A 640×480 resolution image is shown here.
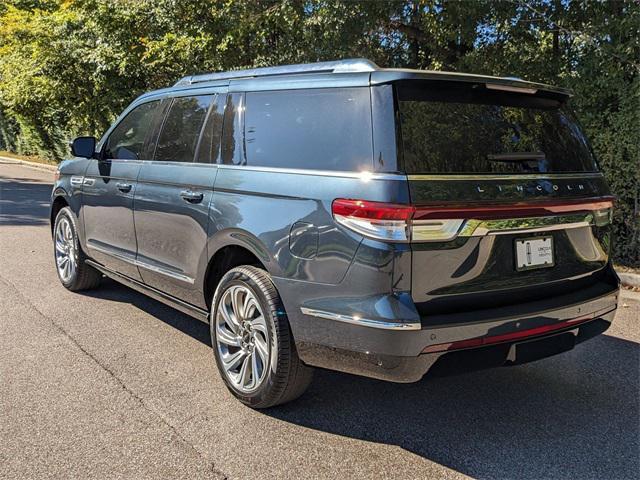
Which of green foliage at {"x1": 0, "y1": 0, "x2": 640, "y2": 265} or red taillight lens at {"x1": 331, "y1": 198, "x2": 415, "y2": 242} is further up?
green foliage at {"x1": 0, "y1": 0, "x2": 640, "y2": 265}

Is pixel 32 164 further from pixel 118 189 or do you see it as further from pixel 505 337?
pixel 505 337

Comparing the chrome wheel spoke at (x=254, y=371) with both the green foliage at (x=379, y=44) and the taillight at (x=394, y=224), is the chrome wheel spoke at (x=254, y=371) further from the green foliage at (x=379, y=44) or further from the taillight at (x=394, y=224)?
the green foliage at (x=379, y=44)

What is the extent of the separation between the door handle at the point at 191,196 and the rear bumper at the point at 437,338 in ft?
3.61

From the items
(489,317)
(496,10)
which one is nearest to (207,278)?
(489,317)

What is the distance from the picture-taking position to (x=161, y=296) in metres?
4.27

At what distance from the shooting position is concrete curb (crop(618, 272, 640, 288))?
630 cm

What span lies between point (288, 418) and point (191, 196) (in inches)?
58.9

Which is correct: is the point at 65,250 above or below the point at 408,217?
below

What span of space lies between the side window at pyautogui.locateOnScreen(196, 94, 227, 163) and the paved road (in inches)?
54.4

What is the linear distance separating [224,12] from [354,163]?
886 centimetres

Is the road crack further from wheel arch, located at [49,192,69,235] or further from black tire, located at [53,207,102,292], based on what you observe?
wheel arch, located at [49,192,69,235]

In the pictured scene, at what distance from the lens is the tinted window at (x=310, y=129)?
287 cm

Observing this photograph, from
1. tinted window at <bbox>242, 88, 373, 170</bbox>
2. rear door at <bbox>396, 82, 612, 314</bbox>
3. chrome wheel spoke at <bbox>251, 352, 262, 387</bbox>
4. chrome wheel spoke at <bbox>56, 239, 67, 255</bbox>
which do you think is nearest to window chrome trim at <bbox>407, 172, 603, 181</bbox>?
rear door at <bbox>396, 82, 612, 314</bbox>

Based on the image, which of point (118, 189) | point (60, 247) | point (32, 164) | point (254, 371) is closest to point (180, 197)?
point (118, 189)
